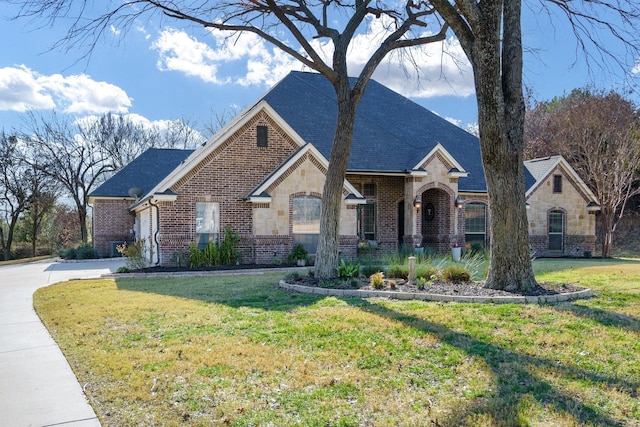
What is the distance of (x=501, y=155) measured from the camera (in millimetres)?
8922

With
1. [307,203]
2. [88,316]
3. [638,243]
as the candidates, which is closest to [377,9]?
[307,203]

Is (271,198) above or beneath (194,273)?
above

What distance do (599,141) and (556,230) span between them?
6441 millimetres

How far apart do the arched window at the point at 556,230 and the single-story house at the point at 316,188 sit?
2.0 inches

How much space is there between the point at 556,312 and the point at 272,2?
28.3ft

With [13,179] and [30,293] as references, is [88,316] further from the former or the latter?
[13,179]

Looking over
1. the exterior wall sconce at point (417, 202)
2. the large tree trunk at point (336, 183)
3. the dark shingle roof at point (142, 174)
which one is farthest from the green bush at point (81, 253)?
the large tree trunk at point (336, 183)

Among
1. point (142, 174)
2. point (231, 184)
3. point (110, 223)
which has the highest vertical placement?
point (142, 174)

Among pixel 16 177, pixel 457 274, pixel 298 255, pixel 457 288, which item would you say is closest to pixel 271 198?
pixel 298 255

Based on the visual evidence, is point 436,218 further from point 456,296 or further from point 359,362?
point 359,362

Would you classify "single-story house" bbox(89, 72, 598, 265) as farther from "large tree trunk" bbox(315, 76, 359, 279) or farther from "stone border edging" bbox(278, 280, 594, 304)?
"stone border edging" bbox(278, 280, 594, 304)

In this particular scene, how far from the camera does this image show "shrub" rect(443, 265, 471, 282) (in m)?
10.2

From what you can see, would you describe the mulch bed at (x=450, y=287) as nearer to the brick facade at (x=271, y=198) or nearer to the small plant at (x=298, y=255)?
the small plant at (x=298, y=255)

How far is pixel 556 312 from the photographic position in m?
7.28
